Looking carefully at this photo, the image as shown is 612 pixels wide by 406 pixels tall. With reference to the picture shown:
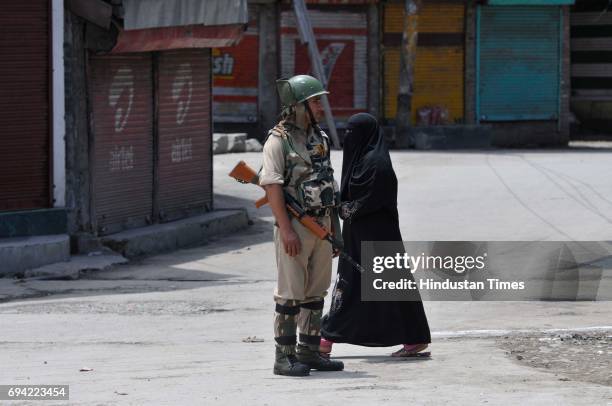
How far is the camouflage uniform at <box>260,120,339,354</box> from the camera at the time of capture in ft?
23.2

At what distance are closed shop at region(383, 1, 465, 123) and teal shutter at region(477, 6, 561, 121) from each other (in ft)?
1.82

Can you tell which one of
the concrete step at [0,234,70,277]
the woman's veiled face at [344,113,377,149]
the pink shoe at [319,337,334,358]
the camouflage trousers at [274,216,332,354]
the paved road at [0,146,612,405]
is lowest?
the paved road at [0,146,612,405]

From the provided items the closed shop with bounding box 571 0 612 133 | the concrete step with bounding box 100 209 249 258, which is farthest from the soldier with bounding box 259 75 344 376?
the closed shop with bounding box 571 0 612 133

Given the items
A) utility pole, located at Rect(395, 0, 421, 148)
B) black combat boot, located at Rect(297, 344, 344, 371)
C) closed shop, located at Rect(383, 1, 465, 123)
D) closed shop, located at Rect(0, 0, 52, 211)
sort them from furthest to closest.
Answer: closed shop, located at Rect(383, 1, 465, 123) → utility pole, located at Rect(395, 0, 421, 148) → closed shop, located at Rect(0, 0, 52, 211) → black combat boot, located at Rect(297, 344, 344, 371)

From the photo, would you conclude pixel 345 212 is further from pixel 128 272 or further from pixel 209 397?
pixel 128 272

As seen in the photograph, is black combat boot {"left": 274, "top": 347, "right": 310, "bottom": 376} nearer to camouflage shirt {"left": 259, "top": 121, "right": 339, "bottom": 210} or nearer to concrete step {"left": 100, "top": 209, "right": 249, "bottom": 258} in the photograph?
camouflage shirt {"left": 259, "top": 121, "right": 339, "bottom": 210}

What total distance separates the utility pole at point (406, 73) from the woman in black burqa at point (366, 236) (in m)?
17.4

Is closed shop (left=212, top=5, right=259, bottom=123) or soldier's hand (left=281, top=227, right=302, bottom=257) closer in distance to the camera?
soldier's hand (left=281, top=227, right=302, bottom=257)

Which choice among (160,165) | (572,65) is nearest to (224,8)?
(160,165)

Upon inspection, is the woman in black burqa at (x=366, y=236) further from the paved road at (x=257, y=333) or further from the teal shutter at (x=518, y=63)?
the teal shutter at (x=518, y=63)

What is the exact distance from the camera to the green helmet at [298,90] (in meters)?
7.11

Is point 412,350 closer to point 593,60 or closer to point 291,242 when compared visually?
point 291,242

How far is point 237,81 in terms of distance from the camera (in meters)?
26.2

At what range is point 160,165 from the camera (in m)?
15.2
